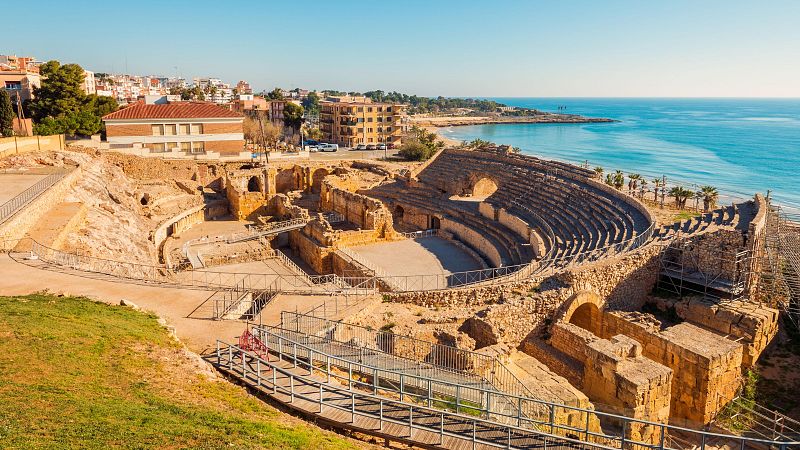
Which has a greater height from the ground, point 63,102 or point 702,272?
point 63,102

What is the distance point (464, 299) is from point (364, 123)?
205ft

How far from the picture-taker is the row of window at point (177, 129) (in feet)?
167

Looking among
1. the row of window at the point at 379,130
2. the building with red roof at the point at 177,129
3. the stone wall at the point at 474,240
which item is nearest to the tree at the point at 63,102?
the building with red roof at the point at 177,129

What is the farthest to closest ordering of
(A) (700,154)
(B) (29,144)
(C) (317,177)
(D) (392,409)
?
(A) (700,154) → (C) (317,177) → (B) (29,144) → (D) (392,409)

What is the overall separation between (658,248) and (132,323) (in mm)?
19622

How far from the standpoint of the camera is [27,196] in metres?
24.9

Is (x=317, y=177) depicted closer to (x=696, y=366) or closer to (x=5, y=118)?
(x=5, y=118)

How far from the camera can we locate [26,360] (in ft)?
35.0

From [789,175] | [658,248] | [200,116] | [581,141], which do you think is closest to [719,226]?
[658,248]

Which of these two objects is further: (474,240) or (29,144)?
(29,144)

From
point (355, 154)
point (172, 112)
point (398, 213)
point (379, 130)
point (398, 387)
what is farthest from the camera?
point (379, 130)

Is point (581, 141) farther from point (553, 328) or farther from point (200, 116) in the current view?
point (553, 328)

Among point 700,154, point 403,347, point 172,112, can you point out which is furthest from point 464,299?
point 700,154

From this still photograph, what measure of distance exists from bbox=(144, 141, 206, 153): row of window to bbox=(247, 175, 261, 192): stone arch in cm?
775
